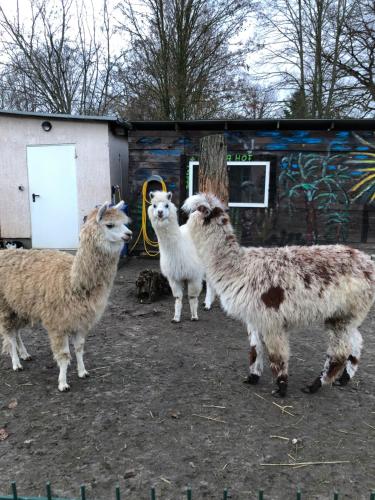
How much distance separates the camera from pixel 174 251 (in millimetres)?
5477

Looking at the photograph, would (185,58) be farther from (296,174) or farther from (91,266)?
(91,266)

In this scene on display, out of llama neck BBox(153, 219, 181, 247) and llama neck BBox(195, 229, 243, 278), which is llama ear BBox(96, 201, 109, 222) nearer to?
llama neck BBox(195, 229, 243, 278)

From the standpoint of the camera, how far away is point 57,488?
7.44ft

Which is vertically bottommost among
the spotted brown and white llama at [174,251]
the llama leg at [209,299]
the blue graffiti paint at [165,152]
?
the llama leg at [209,299]

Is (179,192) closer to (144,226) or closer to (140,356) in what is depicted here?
(144,226)

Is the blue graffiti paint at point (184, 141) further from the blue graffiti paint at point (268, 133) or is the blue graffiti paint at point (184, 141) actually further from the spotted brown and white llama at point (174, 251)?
the spotted brown and white llama at point (174, 251)

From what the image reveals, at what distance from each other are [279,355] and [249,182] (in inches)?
250

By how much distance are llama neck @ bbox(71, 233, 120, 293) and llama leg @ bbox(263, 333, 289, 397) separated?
153 centimetres

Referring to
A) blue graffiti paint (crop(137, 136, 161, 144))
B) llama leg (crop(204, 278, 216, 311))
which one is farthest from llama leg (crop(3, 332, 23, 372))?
blue graffiti paint (crop(137, 136, 161, 144))

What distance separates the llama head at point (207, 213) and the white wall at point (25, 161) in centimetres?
597

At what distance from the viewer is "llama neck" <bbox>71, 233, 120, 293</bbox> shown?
341 cm

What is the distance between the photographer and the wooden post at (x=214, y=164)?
5.32 metres

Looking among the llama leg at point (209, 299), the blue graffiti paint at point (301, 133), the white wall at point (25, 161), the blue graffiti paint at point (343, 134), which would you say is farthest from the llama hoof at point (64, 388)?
the blue graffiti paint at point (343, 134)

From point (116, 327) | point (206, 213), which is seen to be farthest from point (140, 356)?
point (206, 213)
